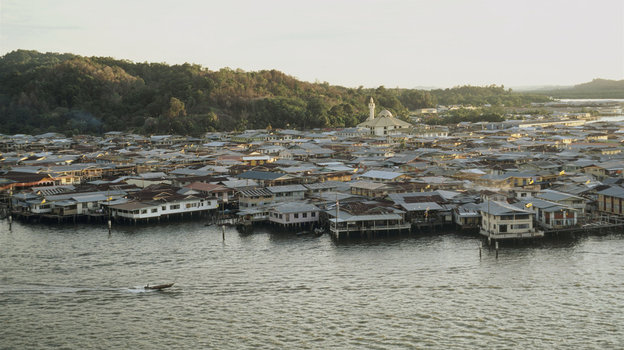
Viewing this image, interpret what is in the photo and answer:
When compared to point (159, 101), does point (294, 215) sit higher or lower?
lower

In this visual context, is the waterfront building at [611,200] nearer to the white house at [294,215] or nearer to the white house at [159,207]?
the white house at [294,215]

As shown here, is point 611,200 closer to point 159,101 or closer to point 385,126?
point 385,126

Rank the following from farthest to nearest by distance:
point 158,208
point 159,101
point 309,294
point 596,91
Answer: point 596,91 → point 159,101 → point 158,208 → point 309,294

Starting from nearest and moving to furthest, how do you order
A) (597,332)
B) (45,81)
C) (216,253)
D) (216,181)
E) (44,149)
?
(597,332), (216,253), (216,181), (44,149), (45,81)

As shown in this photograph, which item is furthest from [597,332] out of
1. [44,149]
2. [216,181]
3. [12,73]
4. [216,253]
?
[12,73]

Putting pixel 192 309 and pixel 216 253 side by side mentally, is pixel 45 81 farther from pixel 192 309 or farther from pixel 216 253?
pixel 192 309

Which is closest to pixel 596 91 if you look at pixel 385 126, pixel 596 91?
pixel 596 91
